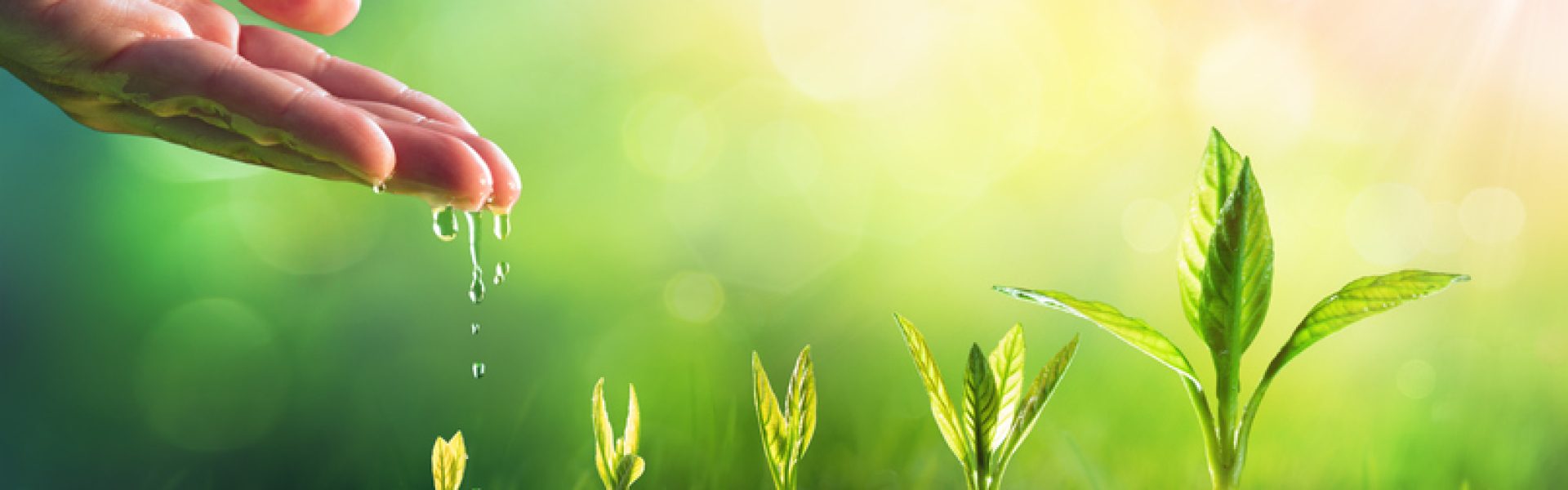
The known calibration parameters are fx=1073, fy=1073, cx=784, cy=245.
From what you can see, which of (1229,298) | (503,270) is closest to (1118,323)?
(1229,298)

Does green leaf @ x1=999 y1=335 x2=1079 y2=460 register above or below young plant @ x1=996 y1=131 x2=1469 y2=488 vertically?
below

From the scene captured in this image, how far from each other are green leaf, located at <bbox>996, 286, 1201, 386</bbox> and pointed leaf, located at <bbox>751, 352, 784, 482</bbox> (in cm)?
28

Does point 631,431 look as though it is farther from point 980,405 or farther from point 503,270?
point 503,270

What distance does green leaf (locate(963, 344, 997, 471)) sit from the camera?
78cm

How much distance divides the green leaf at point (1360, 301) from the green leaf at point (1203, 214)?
2.2 inches

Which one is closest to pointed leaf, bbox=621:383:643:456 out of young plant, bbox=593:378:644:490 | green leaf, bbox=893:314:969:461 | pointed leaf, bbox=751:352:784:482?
young plant, bbox=593:378:644:490

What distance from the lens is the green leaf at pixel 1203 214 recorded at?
722 millimetres

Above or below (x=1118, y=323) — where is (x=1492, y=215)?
above

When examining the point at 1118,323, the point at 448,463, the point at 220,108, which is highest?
the point at 220,108

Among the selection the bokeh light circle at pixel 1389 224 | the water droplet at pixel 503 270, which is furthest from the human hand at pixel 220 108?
the bokeh light circle at pixel 1389 224

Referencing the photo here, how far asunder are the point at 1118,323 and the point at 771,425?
33 centimetres

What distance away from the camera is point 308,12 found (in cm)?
119

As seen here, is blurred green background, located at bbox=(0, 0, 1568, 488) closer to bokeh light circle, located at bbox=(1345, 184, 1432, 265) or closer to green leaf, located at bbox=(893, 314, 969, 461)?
bokeh light circle, located at bbox=(1345, 184, 1432, 265)

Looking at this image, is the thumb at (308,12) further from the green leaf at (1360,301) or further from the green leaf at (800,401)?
the green leaf at (1360,301)
